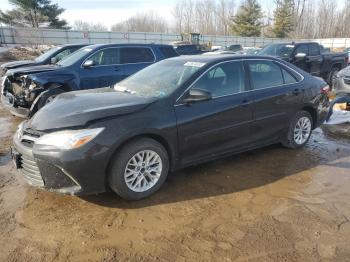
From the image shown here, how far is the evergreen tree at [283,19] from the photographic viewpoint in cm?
6500

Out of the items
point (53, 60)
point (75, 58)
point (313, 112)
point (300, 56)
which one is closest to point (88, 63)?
point (75, 58)

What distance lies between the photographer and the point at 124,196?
394cm

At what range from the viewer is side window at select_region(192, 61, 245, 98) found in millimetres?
4617

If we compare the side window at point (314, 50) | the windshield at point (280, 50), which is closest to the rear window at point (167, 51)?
the windshield at point (280, 50)

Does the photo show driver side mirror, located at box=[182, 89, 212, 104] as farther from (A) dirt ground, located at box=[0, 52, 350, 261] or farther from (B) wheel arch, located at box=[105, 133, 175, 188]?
(A) dirt ground, located at box=[0, 52, 350, 261]

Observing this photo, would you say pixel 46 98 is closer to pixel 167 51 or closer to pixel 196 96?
pixel 167 51

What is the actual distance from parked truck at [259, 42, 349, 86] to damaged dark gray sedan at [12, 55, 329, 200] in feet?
21.6

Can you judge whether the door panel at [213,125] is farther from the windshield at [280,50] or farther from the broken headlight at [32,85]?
the windshield at [280,50]

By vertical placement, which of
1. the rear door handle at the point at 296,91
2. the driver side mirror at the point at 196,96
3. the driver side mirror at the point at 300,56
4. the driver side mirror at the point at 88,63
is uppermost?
the driver side mirror at the point at 196,96

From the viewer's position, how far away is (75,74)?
26.6 feet

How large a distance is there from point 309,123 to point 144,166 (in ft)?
10.9

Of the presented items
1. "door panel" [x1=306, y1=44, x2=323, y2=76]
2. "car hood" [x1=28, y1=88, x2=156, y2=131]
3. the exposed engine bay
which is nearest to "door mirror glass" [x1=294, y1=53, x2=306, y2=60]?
"door panel" [x1=306, y1=44, x2=323, y2=76]

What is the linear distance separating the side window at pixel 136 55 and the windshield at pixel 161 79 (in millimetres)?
3848

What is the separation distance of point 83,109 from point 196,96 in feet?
4.41
